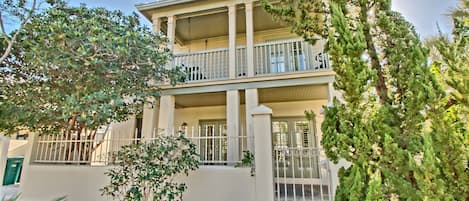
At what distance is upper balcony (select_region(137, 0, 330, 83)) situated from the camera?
737cm

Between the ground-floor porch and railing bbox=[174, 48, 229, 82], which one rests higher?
railing bbox=[174, 48, 229, 82]

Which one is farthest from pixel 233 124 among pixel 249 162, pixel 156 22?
pixel 156 22

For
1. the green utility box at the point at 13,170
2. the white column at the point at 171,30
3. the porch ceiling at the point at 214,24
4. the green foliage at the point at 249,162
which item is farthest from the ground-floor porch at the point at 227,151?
the green utility box at the point at 13,170

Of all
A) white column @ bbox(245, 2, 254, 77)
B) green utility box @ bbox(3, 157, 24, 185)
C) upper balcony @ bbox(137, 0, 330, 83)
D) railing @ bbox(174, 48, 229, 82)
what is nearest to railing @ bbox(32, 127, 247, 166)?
railing @ bbox(174, 48, 229, 82)

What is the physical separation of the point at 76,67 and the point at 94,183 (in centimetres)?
292

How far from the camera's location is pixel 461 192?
6.84 feet

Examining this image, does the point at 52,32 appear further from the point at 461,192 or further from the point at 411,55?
the point at 461,192

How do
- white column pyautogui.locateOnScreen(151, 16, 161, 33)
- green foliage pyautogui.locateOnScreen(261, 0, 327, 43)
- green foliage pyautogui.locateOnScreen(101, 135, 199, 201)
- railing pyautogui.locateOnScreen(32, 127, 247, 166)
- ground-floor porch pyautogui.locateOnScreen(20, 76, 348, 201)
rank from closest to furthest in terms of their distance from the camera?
green foliage pyautogui.locateOnScreen(261, 0, 327, 43) < green foliage pyautogui.locateOnScreen(101, 135, 199, 201) < ground-floor porch pyautogui.locateOnScreen(20, 76, 348, 201) < railing pyautogui.locateOnScreen(32, 127, 247, 166) < white column pyautogui.locateOnScreen(151, 16, 161, 33)

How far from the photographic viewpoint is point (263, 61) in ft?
25.0

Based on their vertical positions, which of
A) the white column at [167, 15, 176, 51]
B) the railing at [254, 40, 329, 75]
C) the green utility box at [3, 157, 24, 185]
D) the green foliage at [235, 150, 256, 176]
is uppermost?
the white column at [167, 15, 176, 51]

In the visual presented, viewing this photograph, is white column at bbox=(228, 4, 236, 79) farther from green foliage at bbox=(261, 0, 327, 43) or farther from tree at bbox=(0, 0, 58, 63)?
tree at bbox=(0, 0, 58, 63)

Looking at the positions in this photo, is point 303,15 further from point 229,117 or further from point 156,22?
point 156,22

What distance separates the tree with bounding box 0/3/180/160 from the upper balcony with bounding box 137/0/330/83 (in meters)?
2.03

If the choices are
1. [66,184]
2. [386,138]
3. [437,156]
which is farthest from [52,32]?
[437,156]
